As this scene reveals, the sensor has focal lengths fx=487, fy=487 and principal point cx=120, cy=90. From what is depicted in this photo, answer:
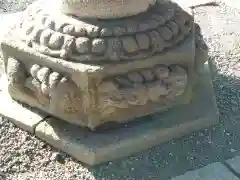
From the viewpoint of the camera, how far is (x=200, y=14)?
16.1ft

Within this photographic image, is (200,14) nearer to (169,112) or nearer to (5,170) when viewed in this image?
(169,112)

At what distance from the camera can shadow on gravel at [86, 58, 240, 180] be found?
116 inches

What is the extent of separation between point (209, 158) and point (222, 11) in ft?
7.56

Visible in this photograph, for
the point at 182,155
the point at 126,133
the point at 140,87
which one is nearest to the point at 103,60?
the point at 140,87

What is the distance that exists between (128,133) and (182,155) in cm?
37

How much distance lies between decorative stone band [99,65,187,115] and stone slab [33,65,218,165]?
186 millimetres

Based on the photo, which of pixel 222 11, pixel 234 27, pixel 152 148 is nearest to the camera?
pixel 152 148

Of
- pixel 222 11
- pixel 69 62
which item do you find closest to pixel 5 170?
pixel 69 62

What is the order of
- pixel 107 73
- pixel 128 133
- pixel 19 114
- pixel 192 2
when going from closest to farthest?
pixel 107 73 < pixel 128 133 < pixel 19 114 < pixel 192 2

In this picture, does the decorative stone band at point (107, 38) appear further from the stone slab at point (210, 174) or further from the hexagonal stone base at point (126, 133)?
the stone slab at point (210, 174)

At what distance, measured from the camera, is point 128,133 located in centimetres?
311

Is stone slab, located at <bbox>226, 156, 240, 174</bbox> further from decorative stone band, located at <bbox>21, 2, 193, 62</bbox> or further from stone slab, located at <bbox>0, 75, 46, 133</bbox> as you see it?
stone slab, located at <bbox>0, 75, 46, 133</bbox>

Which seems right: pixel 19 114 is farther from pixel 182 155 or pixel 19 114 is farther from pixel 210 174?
pixel 210 174

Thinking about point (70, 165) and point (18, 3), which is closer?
point (70, 165)
